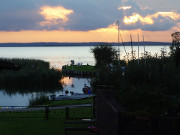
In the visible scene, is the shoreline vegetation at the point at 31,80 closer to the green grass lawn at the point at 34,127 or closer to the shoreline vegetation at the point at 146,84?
the shoreline vegetation at the point at 146,84

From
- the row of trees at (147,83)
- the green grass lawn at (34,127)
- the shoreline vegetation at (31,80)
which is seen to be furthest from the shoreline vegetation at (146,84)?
the shoreline vegetation at (31,80)

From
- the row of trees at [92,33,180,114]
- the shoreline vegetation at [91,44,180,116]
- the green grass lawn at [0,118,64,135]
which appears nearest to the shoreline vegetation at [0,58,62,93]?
the row of trees at [92,33,180,114]

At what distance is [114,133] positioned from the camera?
1112 centimetres

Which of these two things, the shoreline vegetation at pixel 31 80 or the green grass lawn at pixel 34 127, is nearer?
the green grass lawn at pixel 34 127

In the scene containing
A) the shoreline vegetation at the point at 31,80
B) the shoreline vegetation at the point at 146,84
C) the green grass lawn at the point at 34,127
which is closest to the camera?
the shoreline vegetation at the point at 146,84

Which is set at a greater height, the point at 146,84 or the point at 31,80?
the point at 146,84

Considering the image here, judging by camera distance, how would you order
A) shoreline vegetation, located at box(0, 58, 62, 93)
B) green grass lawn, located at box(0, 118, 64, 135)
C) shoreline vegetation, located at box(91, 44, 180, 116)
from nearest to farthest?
1. shoreline vegetation, located at box(91, 44, 180, 116)
2. green grass lawn, located at box(0, 118, 64, 135)
3. shoreline vegetation, located at box(0, 58, 62, 93)

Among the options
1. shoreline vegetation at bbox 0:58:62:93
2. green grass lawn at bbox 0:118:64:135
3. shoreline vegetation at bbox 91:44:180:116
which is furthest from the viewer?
shoreline vegetation at bbox 0:58:62:93

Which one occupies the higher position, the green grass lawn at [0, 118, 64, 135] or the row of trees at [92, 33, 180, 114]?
the row of trees at [92, 33, 180, 114]

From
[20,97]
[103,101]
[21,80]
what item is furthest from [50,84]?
[103,101]

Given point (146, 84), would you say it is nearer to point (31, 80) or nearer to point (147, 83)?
point (147, 83)

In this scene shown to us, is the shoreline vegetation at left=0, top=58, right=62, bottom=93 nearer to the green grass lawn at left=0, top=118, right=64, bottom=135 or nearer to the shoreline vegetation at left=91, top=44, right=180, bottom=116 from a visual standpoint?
the shoreline vegetation at left=91, top=44, right=180, bottom=116

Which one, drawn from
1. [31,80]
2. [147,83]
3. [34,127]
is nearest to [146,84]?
[147,83]

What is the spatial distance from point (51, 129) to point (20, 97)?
4047 cm
